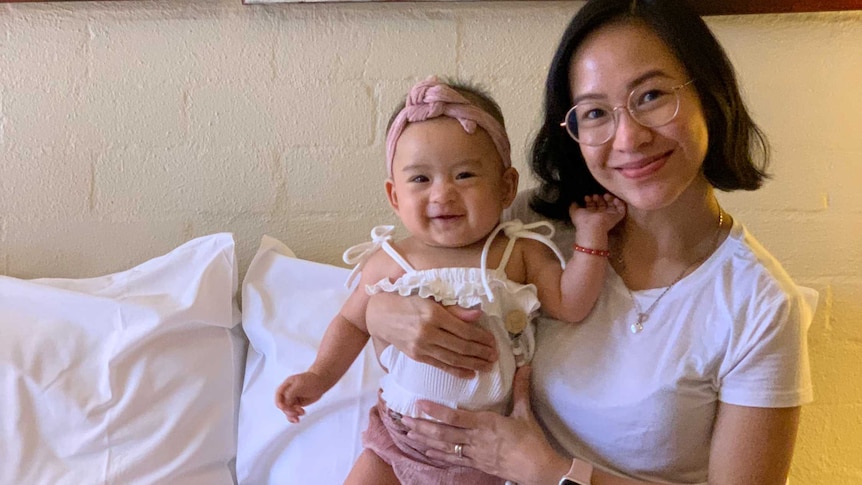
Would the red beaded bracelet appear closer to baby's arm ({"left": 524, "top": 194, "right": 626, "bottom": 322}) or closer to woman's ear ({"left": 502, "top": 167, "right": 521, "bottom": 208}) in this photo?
baby's arm ({"left": 524, "top": 194, "right": 626, "bottom": 322})

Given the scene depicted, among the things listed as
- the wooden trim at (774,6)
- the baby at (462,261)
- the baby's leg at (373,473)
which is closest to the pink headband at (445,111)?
the baby at (462,261)

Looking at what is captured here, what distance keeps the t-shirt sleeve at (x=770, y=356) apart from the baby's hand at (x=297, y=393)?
654 mm

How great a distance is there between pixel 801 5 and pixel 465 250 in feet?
3.39

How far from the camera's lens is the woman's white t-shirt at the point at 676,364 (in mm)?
961

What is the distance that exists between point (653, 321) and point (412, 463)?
1.40ft

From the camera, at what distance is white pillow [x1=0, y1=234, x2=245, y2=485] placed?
1.32 meters

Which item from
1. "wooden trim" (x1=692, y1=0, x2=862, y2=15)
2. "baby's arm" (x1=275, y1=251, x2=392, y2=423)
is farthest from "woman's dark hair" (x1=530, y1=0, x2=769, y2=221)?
"wooden trim" (x1=692, y1=0, x2=862, y2=15)

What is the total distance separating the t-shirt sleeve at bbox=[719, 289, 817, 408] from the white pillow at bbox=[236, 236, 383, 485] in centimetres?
67

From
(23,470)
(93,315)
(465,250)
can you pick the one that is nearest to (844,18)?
(465,250)

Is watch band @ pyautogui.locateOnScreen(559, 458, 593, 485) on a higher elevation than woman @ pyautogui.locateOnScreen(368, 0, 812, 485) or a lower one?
lower

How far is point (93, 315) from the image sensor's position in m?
1.40

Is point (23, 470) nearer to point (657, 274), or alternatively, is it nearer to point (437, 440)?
point (437, 440)

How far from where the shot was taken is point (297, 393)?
3.88 ft

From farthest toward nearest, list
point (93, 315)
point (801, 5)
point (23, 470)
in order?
point (801, 5), point (93, 315), point (23, 470)
